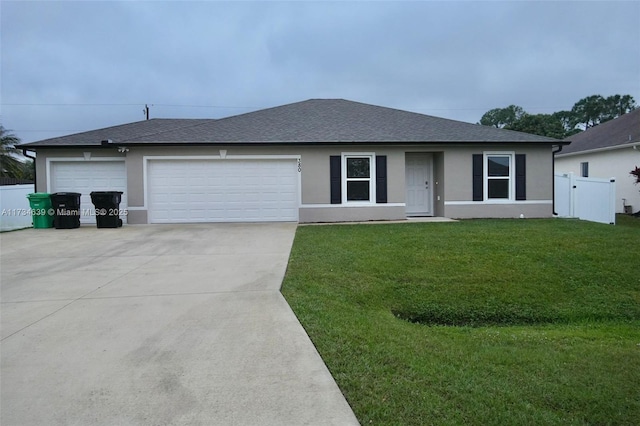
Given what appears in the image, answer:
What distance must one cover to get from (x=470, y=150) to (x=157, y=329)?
42.2 ft

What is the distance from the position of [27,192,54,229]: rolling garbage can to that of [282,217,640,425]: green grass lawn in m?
8.98

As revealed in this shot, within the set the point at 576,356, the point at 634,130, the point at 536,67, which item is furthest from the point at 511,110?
the point at 576,356

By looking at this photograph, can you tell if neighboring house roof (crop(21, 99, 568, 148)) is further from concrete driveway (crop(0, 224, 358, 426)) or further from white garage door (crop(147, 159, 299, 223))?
concrete driveway (crop(0, 224, 358, 426))

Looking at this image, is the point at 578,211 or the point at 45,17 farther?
the point at 45,17

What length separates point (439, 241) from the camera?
920cm

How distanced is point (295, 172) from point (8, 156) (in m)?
24.4

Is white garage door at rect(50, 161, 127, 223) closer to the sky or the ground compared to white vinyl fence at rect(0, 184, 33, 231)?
closer to the sky

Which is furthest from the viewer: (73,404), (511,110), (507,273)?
(511,110)

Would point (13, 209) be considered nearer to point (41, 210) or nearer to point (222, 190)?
point (41, 210)

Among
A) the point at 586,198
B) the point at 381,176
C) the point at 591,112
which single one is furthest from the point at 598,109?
the point at 381,176

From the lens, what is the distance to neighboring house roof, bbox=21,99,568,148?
14016 millimetres

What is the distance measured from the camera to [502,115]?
2662 inches

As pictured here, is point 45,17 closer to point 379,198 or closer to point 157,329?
point 379,198

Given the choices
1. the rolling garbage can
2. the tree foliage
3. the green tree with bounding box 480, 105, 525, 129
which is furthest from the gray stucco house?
the green tree with bounding box 480, 105, 525, 129
